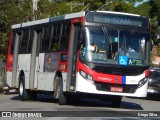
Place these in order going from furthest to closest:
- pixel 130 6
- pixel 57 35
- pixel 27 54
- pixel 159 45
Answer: pixel 159 45
pixel 130 6
pixel 27 54
pixel 57 35

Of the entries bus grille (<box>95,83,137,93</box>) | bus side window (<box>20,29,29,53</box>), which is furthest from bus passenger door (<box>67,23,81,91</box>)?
bus side window (<box>20,29,29,53</box>)

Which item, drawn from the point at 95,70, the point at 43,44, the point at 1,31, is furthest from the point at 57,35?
the point at 1,31

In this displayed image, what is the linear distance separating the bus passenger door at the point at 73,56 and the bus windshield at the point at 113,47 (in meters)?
0.55

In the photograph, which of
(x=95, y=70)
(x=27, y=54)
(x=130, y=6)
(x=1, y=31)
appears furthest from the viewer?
(x=130, y=6)

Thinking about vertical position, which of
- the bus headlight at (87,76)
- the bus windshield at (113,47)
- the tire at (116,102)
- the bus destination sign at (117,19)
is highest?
the bus destination sign at (117,19)

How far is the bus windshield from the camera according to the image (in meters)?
20.4

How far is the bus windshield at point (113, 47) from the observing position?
20.4 meters

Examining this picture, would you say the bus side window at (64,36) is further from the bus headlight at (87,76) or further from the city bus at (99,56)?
the bus headlight at (87,76)

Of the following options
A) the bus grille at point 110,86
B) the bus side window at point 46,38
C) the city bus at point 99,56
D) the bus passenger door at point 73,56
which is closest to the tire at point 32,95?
the bus side window at point 46,38

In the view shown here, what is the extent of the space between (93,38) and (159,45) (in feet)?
133

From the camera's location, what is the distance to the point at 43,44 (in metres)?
24.0

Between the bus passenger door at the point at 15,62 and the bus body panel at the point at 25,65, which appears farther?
the bus passenger door at the point at 15,62

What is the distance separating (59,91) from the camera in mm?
21859

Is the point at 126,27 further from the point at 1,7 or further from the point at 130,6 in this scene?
the point at 130,6
